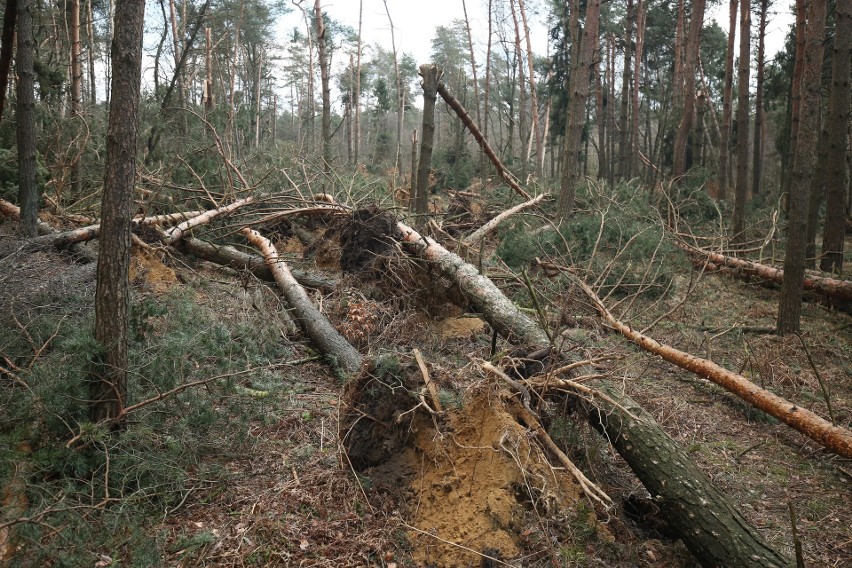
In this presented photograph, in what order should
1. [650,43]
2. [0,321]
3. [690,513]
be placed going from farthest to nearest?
[650,43] → [0,321] → [690,513]

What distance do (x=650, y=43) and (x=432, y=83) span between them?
2369 centimetres

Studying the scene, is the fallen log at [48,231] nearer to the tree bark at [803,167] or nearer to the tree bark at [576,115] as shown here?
the tree bark at [576,115]

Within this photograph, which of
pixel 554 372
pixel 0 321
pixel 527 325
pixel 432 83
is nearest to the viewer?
pixel 554 372

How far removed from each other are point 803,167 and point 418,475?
6144mm

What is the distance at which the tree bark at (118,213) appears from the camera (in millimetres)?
3014

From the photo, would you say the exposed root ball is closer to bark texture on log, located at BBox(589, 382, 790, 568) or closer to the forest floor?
the forest floor

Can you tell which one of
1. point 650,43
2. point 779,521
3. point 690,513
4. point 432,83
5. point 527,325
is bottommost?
point 779,521

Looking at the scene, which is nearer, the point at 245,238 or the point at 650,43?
the point at 245,238

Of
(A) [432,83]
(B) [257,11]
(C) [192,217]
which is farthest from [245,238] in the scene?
(B) [257,11]

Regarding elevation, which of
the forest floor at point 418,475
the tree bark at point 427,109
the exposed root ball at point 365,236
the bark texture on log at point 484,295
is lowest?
the forest floor at point 418,475

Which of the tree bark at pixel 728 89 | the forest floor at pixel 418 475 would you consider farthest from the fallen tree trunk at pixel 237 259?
the tree bark at pixel 728 89

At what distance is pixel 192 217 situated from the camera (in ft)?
26.1

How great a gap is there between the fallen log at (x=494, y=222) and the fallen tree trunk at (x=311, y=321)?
2308 millimetres

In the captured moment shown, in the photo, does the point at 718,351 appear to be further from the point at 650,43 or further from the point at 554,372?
the point at 650,43
